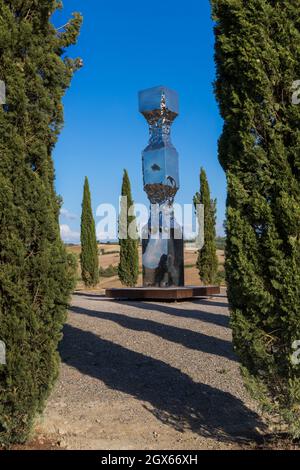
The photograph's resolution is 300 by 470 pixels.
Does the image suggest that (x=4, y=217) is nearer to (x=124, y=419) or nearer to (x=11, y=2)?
(x=11, y=2)

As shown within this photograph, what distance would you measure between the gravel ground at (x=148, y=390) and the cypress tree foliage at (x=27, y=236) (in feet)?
2.63

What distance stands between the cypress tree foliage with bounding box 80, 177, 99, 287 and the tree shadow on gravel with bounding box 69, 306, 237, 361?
14.3 meters

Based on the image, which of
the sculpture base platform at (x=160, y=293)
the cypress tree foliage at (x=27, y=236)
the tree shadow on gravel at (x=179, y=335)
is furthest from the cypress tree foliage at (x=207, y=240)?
the cypress tree foliage at (x=27, y=236)

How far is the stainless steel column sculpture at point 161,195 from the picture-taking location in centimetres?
1730

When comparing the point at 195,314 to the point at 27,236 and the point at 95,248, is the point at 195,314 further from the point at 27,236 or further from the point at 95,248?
the point at 95,248

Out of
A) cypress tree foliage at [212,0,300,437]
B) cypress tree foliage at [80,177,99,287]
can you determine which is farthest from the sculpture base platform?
cypress tree foliage at [212,0,300,437]

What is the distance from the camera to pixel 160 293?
16.1m

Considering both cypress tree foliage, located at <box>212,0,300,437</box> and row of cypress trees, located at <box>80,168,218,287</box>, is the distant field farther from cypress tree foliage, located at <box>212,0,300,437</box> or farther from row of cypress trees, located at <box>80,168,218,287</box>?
cypress tree foliage, located at <box>212,0,300,437</box>

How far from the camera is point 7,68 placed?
521 centimetres

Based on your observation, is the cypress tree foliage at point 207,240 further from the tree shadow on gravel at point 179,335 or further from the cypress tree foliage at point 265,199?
the cypress tree foliage at point 265,199

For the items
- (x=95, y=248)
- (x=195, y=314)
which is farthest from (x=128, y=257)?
(x=195, y=314)

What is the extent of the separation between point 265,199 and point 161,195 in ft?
41.1
